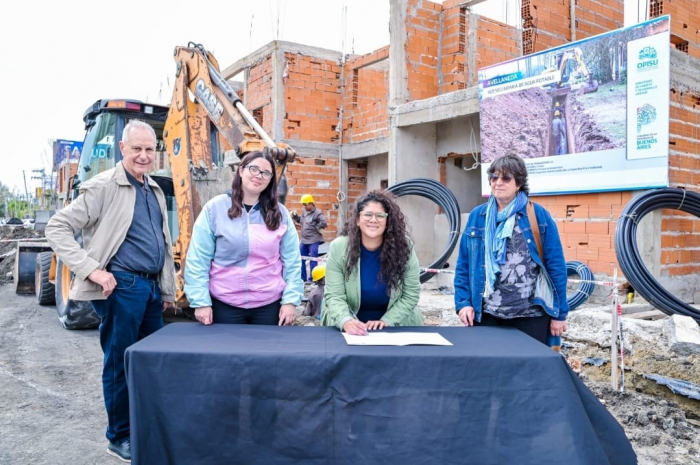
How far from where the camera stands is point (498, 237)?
10.2 ft

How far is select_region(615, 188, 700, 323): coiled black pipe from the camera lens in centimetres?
563

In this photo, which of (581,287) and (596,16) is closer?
(581,287)

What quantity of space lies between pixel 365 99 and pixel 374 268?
35.7 ft

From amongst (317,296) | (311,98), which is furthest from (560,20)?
(317,296)

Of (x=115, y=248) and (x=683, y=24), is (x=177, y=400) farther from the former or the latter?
(x=683, y=24)

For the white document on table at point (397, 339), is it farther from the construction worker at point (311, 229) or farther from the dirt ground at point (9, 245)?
the dirt ground at point (9, 245)

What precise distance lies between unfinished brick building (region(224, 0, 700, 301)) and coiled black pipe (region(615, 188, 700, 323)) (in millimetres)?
467

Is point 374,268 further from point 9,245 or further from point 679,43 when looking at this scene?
point 9,245

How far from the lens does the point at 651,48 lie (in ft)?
21.2

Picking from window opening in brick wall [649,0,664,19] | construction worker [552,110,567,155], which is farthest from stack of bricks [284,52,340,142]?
window opening in brick wall [649,0,664,19]

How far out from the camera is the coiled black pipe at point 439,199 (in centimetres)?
890

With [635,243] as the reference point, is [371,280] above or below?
below

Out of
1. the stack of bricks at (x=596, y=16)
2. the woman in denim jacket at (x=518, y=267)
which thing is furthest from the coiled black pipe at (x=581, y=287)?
the stack of bricks at (x=596, y=16)

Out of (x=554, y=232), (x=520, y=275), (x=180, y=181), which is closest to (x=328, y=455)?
(x=520, y=275)
